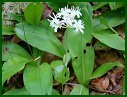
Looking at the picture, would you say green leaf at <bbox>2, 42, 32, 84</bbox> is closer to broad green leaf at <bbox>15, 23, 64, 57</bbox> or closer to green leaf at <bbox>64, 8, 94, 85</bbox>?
broad green leaf at <bbox>15, 23, 64, 57</bbox>

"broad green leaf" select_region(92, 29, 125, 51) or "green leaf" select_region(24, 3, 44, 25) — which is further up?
"green leaf" select_region(24, 3, 44, 25)

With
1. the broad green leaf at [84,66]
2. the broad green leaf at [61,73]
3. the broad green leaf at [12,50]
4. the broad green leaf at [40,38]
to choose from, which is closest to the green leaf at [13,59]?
the broad green leaf at [12,50]

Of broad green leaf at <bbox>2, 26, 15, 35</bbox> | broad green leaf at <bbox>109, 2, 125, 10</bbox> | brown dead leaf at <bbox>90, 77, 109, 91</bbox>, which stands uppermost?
broad green leaf at <bbox>109, 2, 125, 10</bbox>

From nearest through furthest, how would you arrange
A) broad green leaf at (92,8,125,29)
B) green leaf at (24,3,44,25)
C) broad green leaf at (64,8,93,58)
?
broad green leaf at (64,8,93,58) → green leaf at (24,3,44,25) → broad green leaf at (92,8,125,29)

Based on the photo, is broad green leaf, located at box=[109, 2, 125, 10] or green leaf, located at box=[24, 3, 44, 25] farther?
broad green leaf, located at box=[109, 2, 125, 10]

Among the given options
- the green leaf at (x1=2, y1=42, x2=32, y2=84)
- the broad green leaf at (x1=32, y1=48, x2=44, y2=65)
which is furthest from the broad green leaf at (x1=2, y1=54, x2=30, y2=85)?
the broad green leaf at (x1=32, y1=48, x2=44, y2=65)

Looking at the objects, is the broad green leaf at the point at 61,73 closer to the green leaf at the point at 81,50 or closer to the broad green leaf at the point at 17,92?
the green leaf at the point at 81,50

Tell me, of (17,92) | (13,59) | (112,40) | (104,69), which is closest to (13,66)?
(13,59)
